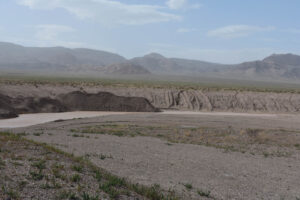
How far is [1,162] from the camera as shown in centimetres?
980

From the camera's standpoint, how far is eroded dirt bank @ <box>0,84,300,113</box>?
5459cm

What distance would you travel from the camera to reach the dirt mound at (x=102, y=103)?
47219 millimetres

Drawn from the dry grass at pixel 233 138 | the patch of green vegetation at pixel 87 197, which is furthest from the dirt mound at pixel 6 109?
the patch of green vegetation at pixel 87 197

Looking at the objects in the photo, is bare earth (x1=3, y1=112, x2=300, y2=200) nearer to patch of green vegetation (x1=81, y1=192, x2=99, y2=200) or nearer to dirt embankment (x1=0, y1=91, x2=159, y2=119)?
patch of green vegetation (x1=81, y1=192, x2=99, y2=200)

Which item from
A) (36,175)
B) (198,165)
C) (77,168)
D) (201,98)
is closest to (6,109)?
(198,165)

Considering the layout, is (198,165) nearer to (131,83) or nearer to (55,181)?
(55,181)

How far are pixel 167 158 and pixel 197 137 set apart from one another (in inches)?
363

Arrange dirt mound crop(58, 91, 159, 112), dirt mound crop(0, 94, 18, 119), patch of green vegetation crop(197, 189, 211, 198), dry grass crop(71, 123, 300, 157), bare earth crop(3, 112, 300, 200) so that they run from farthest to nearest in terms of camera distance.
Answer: dirt mound crop(58, 91, 159, 112), dirt mound crop(0, 94, 18, 119), dry grass crop(71, 123, 300, 157), bare earth crop(3, 112, 300, 200), patch of green vegetation crop(197, 189, 211, 198)

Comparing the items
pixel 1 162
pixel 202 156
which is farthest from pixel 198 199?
pixel 202 156

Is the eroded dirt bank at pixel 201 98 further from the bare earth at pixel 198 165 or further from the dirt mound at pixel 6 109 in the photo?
the bare earth at pixel 198 165

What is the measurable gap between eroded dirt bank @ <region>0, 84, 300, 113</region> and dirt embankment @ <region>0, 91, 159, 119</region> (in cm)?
456

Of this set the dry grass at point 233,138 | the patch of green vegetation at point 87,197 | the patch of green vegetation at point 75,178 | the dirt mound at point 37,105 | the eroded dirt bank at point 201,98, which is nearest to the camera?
Result: the patch of green vegetation at point 87,197

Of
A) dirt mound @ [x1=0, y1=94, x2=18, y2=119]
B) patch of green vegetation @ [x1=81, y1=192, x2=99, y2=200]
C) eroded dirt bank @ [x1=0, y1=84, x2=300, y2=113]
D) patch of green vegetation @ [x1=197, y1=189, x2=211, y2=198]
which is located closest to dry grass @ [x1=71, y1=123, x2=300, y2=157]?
patch of green vegetation @ [x1=197, y1=189, x2=211, y2=198]

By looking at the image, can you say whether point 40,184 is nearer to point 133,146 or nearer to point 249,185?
point 249,185
